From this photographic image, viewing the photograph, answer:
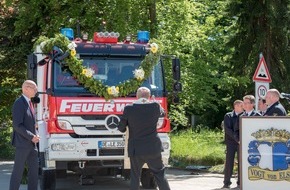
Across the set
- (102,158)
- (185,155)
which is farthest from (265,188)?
(185,155)

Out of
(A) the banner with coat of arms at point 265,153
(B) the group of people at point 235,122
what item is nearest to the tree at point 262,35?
(B) the group of people at point 235,122

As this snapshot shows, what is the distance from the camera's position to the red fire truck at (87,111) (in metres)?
12.6

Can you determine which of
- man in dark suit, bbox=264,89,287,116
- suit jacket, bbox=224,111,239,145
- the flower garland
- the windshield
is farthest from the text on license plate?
man in dark suit, bbox=264,89,287,116

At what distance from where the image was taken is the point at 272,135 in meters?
10.5

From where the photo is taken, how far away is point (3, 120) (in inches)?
1101

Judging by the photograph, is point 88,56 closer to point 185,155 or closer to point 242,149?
point 242,149

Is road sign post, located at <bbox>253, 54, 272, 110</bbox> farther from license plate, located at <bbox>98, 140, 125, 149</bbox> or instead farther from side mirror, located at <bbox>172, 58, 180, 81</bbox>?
license plate, located at <bbox>98, 140, 125, 149</bbox>

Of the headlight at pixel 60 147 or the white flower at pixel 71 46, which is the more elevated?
the white flower at pixel 71 46

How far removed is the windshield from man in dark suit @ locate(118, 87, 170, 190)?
8.45ft

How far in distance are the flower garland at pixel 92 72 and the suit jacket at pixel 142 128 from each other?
243 centimetres

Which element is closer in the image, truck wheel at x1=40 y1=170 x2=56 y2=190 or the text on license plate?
the text on license plate

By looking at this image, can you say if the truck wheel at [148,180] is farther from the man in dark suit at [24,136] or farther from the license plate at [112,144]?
the man in dark suit at [24,136]

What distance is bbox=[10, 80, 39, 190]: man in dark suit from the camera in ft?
35.9

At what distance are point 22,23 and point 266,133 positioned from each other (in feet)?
43.6
